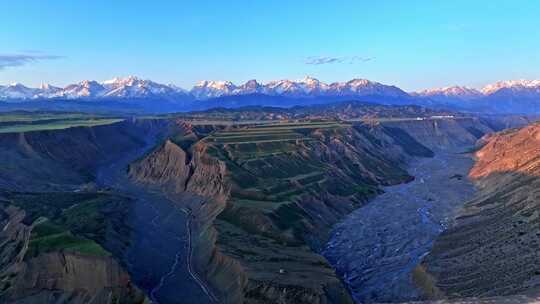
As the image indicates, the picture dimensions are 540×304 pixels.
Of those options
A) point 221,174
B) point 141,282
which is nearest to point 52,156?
point 221,174

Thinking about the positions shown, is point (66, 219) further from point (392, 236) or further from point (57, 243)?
point (392, 236)

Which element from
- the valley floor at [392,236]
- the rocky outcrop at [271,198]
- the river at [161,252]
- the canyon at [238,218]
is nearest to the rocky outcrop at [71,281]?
the canyon at [238,218]

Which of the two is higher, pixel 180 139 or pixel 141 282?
pixel 180 139

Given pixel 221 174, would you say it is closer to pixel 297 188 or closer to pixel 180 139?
pixel 297 188

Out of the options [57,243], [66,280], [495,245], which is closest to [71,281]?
[66,280]

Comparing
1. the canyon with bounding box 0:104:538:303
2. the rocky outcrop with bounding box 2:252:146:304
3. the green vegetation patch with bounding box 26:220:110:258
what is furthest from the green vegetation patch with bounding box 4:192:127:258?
the rocky outcrop with bounding box 2:252:146:304
